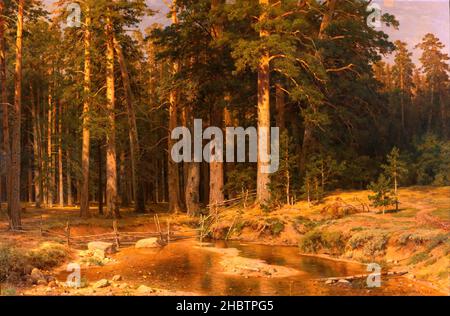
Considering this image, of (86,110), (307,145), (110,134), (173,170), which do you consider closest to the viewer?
(110,134)

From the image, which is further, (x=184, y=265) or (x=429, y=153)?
(x=429, y=153)

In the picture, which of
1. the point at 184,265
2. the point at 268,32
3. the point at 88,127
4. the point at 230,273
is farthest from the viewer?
the point at 88,127

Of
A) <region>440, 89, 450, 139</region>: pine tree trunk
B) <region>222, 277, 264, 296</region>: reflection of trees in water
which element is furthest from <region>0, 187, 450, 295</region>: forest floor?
<region>440, 89, 450, 139</region>: pine tree trunk

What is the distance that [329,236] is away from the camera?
71.1ft

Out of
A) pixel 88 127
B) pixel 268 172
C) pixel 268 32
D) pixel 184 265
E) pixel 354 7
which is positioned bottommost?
pixel 184 265

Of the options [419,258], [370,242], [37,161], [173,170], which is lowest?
[419,258]

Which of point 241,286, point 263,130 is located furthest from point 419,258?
point 263,130

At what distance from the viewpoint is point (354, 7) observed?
35281 millimetres

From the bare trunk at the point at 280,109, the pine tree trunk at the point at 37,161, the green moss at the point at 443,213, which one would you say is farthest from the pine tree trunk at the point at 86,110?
the green moss at the point at 443,213

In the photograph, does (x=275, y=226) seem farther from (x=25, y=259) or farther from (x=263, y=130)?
(x=25, y=259)
